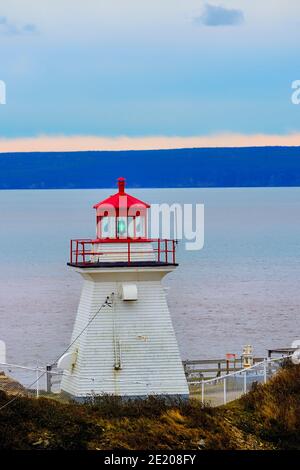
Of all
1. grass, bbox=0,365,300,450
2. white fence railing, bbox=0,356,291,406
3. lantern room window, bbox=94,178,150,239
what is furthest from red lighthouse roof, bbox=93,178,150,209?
grass, bbox=0,365,300,450

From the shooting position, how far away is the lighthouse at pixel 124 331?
71.4ft

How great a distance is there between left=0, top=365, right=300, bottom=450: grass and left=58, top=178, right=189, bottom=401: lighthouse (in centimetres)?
99

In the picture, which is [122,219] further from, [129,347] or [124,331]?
[129,347]

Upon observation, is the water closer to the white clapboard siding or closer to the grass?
the white clapboard siding

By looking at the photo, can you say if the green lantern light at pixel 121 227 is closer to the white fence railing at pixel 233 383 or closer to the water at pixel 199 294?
the white fence railing at pixel 233 383

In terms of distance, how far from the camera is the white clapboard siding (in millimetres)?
21734

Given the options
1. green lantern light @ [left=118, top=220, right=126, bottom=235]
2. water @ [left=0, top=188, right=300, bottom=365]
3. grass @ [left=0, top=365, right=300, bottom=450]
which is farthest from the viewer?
water @ [left=0, top=188, right=300, bottom=365]

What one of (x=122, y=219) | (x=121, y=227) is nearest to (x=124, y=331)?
(x=121, y=227)

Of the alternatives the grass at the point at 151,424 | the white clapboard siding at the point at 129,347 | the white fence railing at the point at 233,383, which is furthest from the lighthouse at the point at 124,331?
the grass at the point at 151,424

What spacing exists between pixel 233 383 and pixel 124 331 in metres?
2.50

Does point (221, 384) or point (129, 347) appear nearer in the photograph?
point (129, 347)

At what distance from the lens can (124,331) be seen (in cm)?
2188
